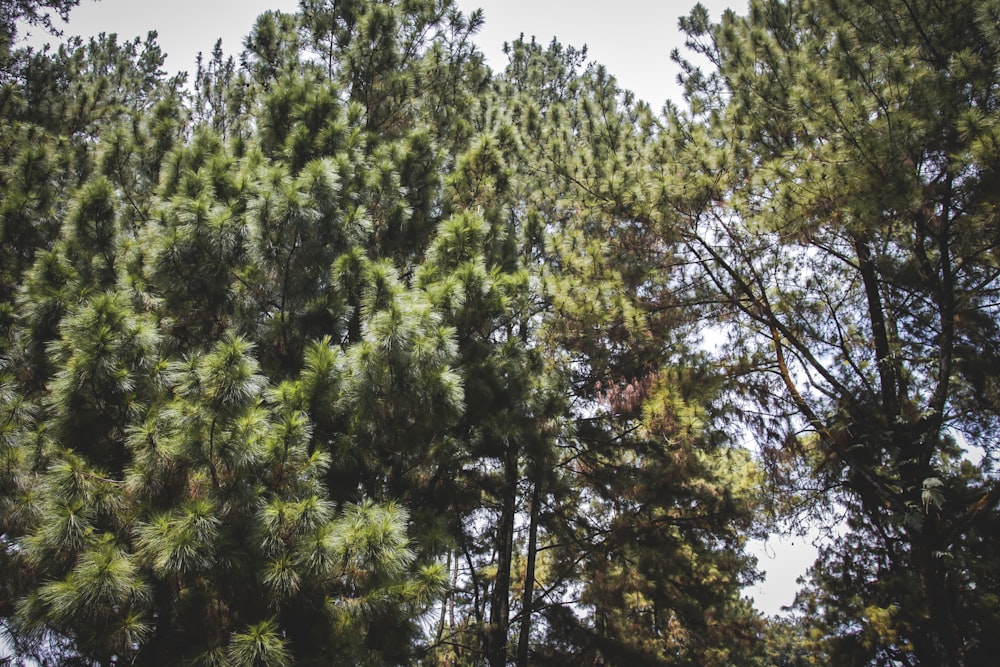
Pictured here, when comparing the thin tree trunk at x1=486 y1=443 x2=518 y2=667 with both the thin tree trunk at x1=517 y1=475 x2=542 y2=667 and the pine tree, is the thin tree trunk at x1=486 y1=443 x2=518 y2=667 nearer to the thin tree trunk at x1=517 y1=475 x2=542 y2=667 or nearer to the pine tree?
A: the thin tree trunk at x1=517 y1=475 x2=542 y2=667

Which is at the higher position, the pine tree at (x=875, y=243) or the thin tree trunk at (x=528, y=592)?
the pine tree at (x=875, y=243)

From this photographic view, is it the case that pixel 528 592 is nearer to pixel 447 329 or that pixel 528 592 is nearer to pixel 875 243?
pixel 447 329

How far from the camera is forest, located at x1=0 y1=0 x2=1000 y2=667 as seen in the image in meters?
3.00

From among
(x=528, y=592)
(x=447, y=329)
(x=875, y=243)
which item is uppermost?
(x=875, y=243)

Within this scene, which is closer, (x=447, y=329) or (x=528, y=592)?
(x=447, y=329)

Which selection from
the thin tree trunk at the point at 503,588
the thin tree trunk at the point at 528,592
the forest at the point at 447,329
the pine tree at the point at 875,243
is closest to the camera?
the forest at the point at 447,329

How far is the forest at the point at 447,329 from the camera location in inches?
118

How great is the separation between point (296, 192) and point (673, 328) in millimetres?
4663

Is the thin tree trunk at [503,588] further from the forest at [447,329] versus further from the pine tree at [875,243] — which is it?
the pine tree at [875,243]

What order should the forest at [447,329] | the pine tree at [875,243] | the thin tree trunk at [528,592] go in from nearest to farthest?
the forest at [447,329] < the pine tree at [875,243] < the thin tree trunk at [528,592]

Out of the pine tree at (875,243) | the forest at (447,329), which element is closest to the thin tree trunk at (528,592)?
the forest at (447,329)

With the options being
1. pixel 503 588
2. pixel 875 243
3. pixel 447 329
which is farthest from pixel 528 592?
pixel 875 243

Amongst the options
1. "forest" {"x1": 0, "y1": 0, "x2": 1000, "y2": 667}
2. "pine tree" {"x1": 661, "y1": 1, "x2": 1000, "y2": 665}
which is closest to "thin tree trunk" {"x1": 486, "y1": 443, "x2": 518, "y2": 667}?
"forest" {"x1": 0, "y1": 0, "x2": 1000, "y2": 667}

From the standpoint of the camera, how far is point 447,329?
3729 mm
